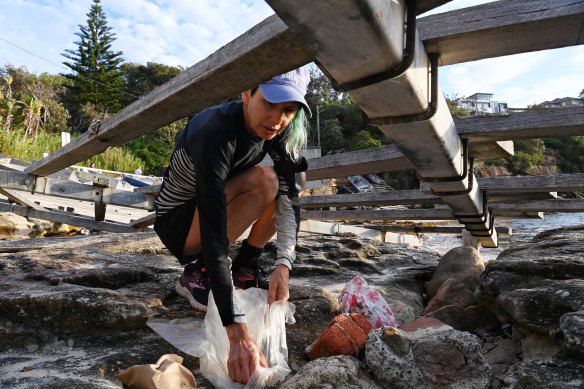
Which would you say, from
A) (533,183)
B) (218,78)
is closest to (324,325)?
(218,78)

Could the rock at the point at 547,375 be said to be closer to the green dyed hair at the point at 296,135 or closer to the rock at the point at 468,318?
Answer: the rock at the point at 468,318

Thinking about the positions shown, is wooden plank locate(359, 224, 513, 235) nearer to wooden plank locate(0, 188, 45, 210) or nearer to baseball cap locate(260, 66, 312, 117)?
wooden plank locate(0, 188, 45, 210)

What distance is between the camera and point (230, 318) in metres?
1.71

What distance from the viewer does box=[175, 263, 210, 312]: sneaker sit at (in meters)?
2.37

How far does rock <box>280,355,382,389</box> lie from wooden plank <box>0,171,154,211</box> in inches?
163

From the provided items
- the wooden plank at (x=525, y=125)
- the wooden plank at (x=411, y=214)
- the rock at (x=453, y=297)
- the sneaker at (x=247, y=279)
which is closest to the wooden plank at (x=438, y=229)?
the wooden plank at (x=411, y=214)

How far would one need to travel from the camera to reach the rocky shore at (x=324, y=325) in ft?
4.87

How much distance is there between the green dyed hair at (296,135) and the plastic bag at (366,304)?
86cm

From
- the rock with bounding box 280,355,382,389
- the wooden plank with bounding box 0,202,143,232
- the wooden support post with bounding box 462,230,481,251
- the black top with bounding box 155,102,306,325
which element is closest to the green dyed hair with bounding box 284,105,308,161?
the black top with bounding box 155,102,306,325

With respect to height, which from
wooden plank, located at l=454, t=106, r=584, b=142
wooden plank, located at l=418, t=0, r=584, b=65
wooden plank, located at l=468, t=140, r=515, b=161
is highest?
wooden plank, located at l=418, t=0, r=584, b=65

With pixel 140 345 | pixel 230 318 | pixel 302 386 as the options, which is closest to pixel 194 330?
pixel 140 345

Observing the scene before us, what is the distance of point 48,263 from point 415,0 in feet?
9.30

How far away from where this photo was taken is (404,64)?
131cm

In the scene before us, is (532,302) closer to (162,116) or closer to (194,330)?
(194,330)
